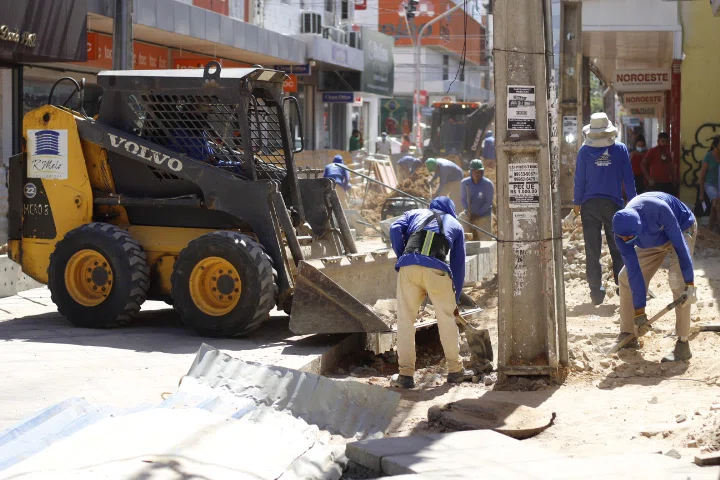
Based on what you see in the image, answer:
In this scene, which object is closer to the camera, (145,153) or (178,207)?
(145,153)

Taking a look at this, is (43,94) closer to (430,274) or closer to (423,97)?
(430,274)

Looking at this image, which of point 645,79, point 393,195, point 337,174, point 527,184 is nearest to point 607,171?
point 527,184

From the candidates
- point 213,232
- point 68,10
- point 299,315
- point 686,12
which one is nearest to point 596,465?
point 299,315

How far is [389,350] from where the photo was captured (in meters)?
9.54

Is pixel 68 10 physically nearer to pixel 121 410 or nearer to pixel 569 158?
pixel 569 158

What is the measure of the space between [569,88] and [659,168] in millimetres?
6629

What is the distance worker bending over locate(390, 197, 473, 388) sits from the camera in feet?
25.5

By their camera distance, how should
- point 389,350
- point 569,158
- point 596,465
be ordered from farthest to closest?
point 569,158
point 389,350
point 596,465

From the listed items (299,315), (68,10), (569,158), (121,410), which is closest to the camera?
(121,410)

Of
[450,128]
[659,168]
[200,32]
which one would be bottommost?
[659,168]

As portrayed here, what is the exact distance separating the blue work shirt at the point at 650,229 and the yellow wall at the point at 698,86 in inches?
469

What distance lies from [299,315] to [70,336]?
2.30 metres

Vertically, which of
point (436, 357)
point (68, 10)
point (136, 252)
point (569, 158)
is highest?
point (68, 10)

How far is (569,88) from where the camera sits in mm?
13070
